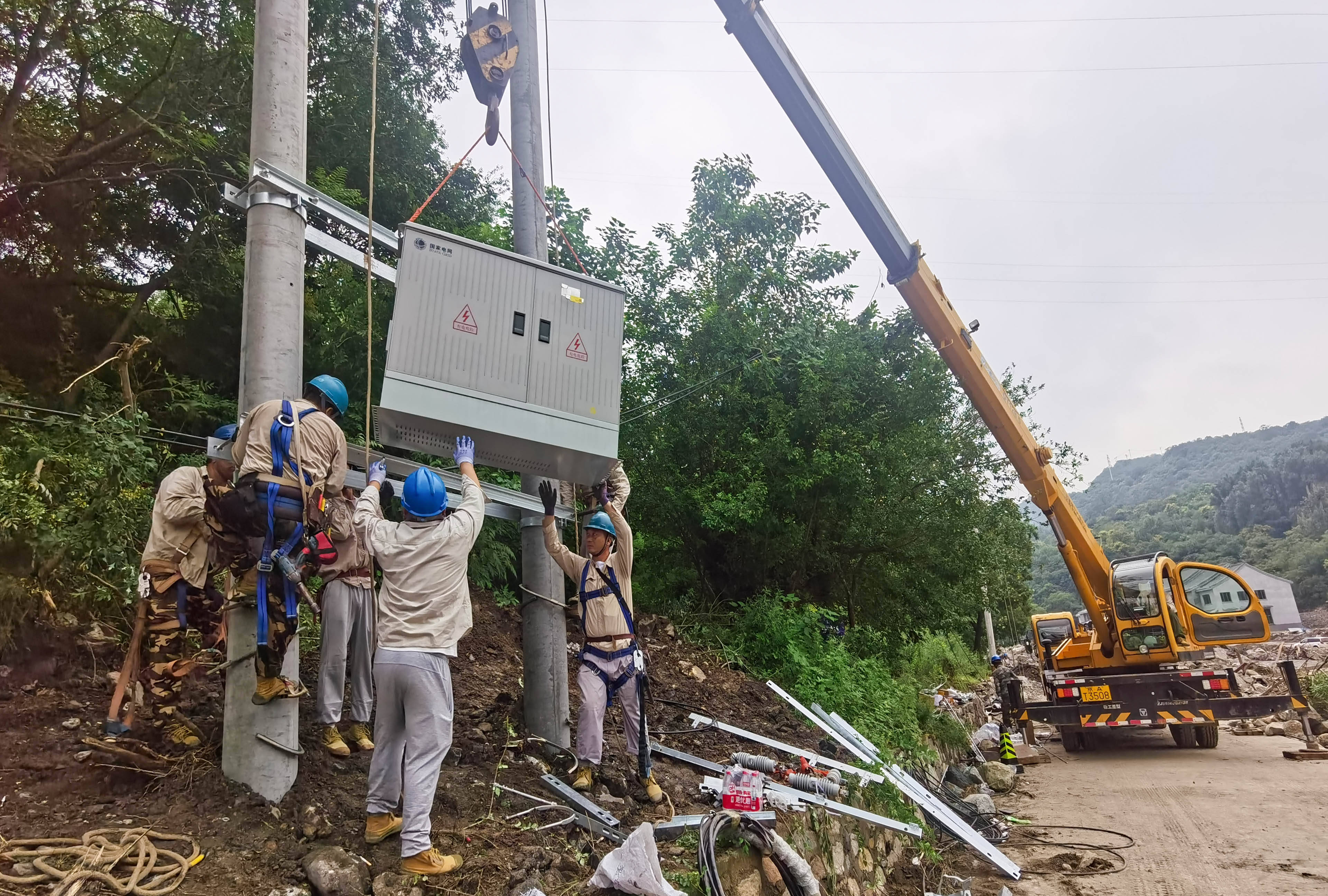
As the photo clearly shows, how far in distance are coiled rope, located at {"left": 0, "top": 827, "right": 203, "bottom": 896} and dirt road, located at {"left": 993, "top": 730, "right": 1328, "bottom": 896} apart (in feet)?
17.9

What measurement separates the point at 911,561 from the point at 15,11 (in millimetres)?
12513

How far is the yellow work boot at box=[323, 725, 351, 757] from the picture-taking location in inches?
171

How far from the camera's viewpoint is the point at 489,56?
557cm

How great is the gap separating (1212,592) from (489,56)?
470 inches

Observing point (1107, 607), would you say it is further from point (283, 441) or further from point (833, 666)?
point (283, 441)

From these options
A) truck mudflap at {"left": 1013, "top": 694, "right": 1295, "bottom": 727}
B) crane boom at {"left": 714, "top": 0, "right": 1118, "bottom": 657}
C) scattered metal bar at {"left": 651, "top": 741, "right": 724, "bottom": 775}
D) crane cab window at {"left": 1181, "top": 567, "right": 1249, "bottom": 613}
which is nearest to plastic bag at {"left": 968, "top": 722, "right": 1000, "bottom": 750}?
truck mudflap at {"left": 1013, "top": 694, "right": 1295, "bottom": 727}

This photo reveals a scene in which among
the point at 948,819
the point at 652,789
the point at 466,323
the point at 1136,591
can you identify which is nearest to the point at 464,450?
the point at 466,323

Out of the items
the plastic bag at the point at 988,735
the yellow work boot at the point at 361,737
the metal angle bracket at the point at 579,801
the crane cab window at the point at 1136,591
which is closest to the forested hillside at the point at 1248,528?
the plastic bag at the point at 988,735

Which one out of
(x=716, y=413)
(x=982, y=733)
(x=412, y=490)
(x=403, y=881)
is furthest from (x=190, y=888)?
(x=982, y=733)

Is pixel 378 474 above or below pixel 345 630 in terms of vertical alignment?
above

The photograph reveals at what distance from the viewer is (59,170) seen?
25.8 ft

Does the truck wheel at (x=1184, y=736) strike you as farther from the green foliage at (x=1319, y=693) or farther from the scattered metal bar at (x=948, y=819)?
the scattered metal bar at (x=948, y=819)

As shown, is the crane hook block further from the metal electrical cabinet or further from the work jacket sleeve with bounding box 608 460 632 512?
the work jacket sleeve with bounding box 608 460 632 512

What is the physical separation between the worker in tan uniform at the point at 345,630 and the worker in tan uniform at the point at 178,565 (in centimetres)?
62
